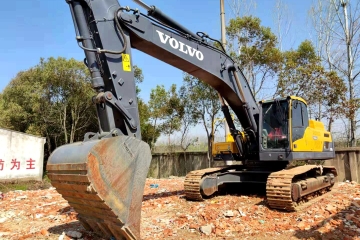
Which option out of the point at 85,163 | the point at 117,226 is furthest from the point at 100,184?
the point at 117,226

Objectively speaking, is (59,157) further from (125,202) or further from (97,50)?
(97,50)

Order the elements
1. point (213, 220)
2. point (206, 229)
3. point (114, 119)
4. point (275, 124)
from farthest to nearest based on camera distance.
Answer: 1. point (275, 124)
2. point (213, 220)
3. point (206, 229)
4. point (114, 119)

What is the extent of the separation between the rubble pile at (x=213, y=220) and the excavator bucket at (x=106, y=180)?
33.2 inches

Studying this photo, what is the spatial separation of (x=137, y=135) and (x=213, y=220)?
210 centimetres

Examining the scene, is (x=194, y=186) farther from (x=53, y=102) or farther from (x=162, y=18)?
(x=53, y=102)

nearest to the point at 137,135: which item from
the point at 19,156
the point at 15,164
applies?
the point at 15,164

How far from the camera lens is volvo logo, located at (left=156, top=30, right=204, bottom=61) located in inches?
201

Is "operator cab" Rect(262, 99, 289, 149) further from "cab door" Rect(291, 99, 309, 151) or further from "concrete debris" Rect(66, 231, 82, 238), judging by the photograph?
"concrete debris" Rect(66, 231, 82, 238)

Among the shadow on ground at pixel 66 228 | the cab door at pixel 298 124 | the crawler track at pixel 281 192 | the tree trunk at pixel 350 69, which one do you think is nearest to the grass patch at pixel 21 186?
the shadow on ground at pixel 66 228

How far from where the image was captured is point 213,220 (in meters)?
5.29

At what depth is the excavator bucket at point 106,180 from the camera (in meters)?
3.48

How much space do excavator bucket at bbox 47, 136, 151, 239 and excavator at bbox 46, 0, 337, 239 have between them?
11mm

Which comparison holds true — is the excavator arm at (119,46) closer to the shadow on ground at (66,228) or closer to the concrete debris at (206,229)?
the shadow on ground at (66,228)

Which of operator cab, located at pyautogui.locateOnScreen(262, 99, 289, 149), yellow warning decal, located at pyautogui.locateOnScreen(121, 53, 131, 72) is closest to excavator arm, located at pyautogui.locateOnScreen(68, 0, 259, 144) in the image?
yellow warning decal, located at pyautogui.locateOnScreen(121, 53, 131, 72)
